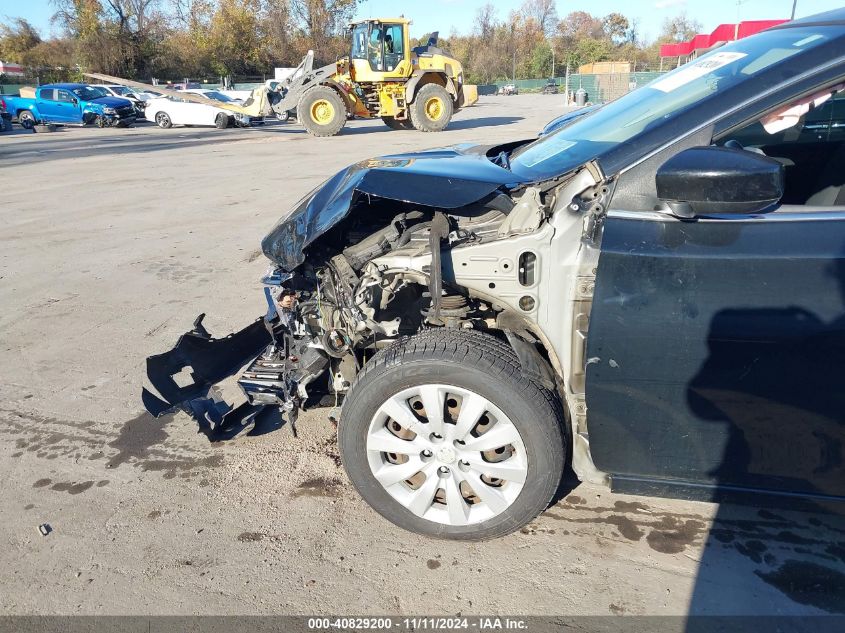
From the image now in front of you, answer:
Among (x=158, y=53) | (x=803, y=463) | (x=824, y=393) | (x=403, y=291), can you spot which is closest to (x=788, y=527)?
(x=803, y=463)

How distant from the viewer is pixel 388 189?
2.47 m

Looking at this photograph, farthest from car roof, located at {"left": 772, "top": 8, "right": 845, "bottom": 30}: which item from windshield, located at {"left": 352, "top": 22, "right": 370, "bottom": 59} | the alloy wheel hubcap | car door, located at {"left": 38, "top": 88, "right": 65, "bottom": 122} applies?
car door, located at {"left": 38, "top": 88, "right": 65, "bottom": 122}

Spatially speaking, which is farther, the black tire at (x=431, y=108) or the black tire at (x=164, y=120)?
the black tire at (x=164, y=120)

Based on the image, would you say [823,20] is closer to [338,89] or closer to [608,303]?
[608,303]

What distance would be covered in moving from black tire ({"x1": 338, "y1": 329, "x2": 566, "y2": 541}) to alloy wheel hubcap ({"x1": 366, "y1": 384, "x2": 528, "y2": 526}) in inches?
1.1

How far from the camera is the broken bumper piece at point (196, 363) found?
3199mm

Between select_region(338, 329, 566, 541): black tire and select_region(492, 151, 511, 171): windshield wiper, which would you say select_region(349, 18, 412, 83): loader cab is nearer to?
select_region(492, 151, 511, 171): windshield wiper

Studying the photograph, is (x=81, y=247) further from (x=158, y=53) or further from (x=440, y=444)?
(x=158, y=53)

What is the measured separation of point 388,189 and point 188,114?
25.2 m

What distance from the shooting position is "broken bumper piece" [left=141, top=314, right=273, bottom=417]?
3199 mm

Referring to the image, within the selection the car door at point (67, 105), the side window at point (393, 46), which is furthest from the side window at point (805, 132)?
the car door at point (67, 105)

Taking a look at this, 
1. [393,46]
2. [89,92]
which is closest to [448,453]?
[393,46]

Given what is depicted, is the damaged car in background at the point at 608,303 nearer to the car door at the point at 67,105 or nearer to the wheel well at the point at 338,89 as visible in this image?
the wheel well at the point at 338,89

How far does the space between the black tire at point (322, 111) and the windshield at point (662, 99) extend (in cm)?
1762
